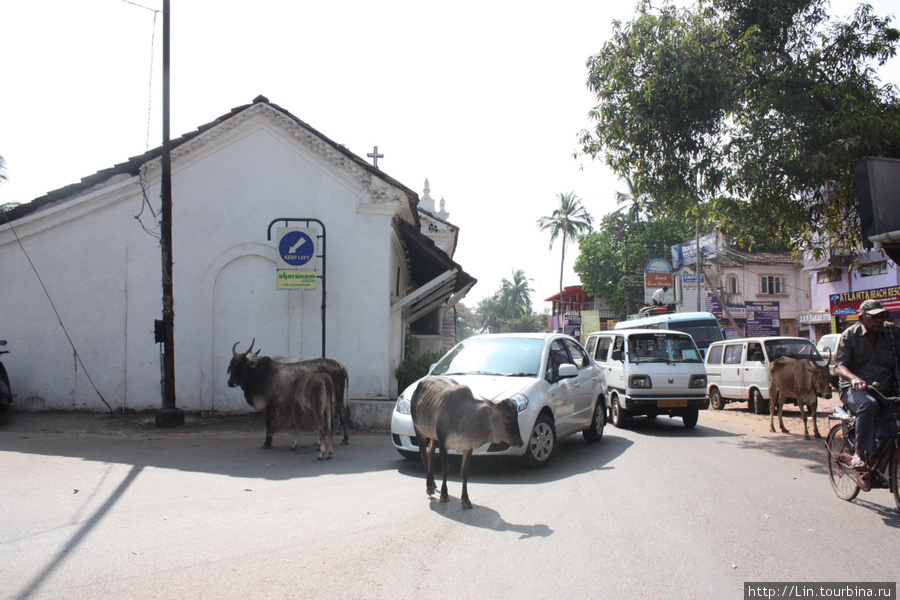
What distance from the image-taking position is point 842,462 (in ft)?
20.9

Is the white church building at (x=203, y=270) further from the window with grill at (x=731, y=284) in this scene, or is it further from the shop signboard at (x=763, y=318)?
the window with grill at (x=731, y=284)

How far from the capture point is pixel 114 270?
42.2 feet

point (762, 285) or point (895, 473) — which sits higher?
point (762, 285)

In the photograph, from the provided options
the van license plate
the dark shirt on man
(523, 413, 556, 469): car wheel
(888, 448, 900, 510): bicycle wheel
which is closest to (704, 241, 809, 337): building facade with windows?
the van license plate

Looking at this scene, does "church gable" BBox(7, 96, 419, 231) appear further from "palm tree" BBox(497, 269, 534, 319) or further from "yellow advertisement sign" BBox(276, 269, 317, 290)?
"palm tree" BBox(497, 269, 534, 319)

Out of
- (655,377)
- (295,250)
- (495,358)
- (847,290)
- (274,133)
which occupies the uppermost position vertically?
(274,133)

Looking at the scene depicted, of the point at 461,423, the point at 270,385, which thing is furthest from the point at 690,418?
the point at 270,385

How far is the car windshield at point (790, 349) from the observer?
15.4 m

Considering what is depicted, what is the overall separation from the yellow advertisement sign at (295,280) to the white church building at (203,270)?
63 cm

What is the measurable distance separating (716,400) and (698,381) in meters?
6.48

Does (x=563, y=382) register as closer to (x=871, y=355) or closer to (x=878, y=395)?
(x=871, y=355)

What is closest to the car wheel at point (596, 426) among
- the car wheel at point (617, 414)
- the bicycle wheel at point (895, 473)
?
the car wheel at point (617, 414)

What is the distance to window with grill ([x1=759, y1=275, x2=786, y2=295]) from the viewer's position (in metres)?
48.7

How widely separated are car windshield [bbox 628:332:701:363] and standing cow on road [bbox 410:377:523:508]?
7.15 m
